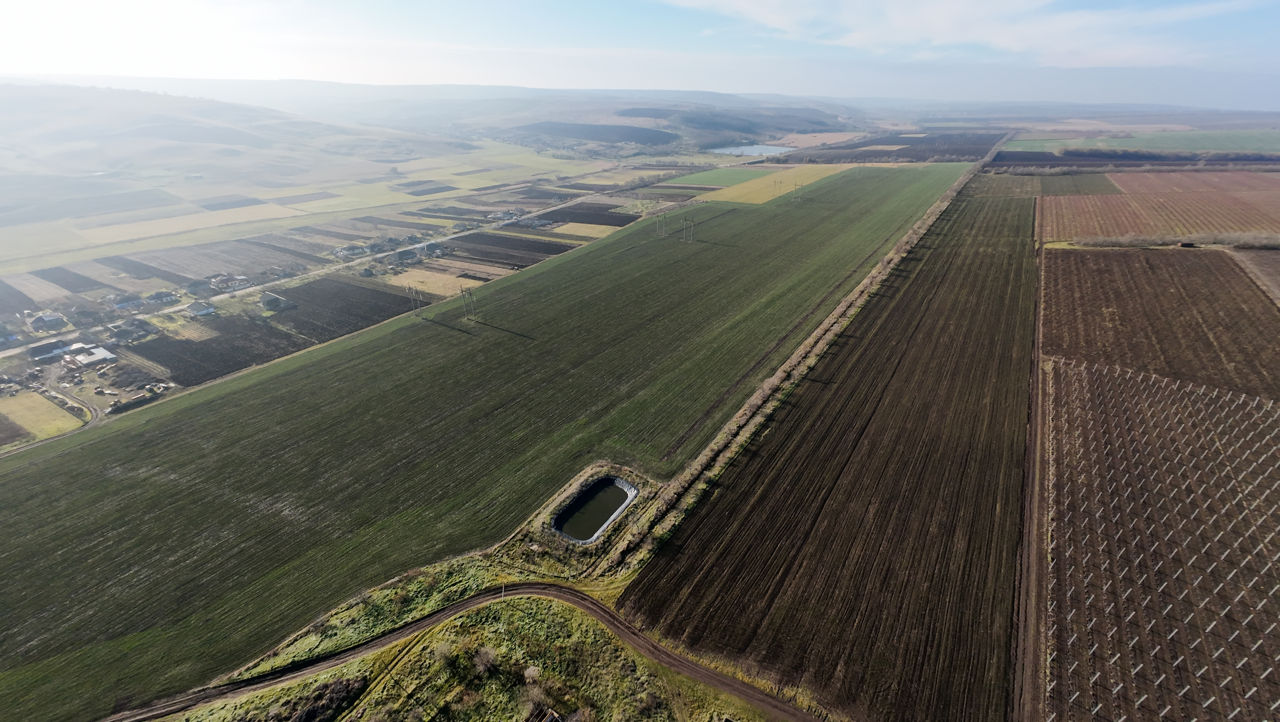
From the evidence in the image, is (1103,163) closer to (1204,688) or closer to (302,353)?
(1204,688)

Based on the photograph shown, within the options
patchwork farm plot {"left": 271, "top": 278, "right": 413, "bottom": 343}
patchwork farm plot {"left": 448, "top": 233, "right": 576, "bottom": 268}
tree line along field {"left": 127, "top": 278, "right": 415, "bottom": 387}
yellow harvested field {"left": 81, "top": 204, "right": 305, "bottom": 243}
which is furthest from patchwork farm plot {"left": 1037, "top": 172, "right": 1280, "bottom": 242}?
yellow harvested field {"left": 81, "top": 204, "right": 305, "bottom": 243}

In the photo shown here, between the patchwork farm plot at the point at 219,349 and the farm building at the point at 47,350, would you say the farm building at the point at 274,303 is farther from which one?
the farm building at the point at 47,350

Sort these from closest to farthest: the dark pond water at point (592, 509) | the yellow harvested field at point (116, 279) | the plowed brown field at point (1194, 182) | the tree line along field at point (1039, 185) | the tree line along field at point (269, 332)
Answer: the dark pond water at point (592, 509) → the tree line along field at point (269, 332) → the yellow harvested field at point (116, 279) → the plowed brown field at point (1194, 182) → the tree line along field at point (1039, 185)

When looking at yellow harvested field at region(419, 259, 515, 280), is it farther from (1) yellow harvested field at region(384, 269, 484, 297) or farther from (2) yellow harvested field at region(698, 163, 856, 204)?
(2) yellow harvested field at region(698, 163, 856, 204)

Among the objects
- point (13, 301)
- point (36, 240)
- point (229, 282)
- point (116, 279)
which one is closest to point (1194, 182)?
point (229, 282)

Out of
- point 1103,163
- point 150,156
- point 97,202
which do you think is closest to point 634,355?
point 97,202

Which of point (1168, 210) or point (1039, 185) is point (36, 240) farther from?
point (1039, 185)

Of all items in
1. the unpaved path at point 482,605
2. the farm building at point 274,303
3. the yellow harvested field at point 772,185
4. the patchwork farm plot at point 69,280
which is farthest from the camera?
the yellow harvested field at point 772,185

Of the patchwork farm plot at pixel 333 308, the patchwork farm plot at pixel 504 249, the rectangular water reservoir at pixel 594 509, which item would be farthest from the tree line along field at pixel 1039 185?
the patchwork farm plot at pixel 333 308
